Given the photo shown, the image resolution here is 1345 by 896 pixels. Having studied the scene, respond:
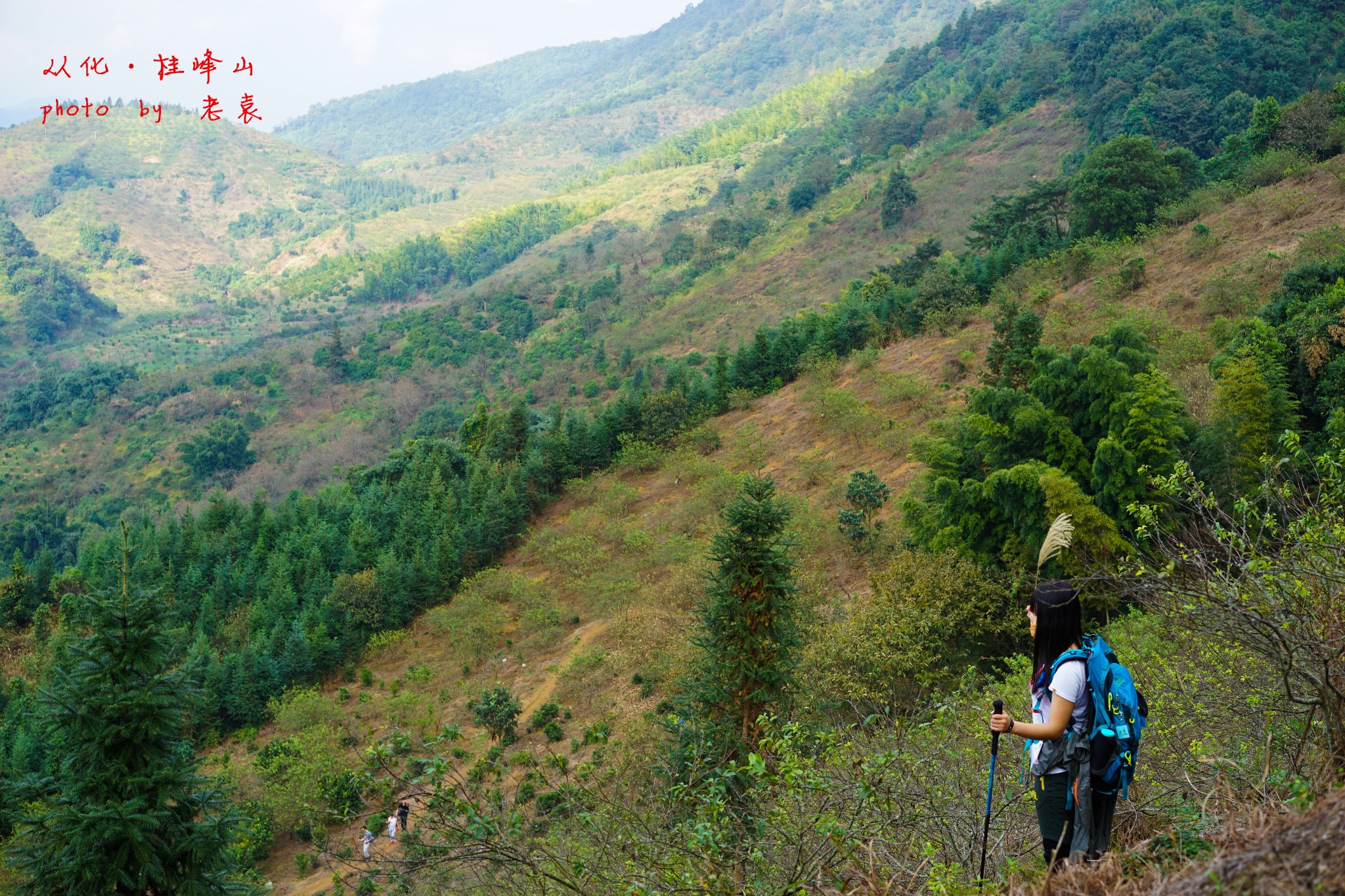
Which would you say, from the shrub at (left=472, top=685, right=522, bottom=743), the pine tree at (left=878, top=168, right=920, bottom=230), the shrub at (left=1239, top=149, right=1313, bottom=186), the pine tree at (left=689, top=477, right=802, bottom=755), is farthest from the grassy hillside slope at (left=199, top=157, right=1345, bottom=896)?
the pine tree at (left=878, top=168, right=920, bottom=230)

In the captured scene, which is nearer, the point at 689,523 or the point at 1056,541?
the point at 1056,541

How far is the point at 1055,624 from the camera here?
10.8 ft

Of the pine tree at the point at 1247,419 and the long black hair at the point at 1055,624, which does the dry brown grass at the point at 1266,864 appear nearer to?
the long black hair at the point at 1055,624

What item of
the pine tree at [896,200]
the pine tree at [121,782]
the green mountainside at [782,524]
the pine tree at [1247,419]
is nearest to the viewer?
the green mountainside at [782,524]

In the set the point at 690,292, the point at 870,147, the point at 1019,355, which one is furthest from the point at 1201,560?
the point at 870,147

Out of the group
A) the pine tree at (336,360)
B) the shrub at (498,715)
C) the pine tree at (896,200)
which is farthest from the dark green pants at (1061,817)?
the pine tree at (336,360)

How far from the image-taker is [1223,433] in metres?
13.3

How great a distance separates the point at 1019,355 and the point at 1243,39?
36603 millimetres

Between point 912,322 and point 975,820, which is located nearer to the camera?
point 975,820

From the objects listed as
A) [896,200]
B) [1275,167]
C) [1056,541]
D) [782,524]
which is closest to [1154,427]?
[782,524]

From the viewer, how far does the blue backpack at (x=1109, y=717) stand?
319 cm

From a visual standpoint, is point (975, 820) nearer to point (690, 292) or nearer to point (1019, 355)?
point (1019, 355)

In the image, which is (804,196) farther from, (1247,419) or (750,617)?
(750,617)

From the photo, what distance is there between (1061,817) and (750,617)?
849 cm
